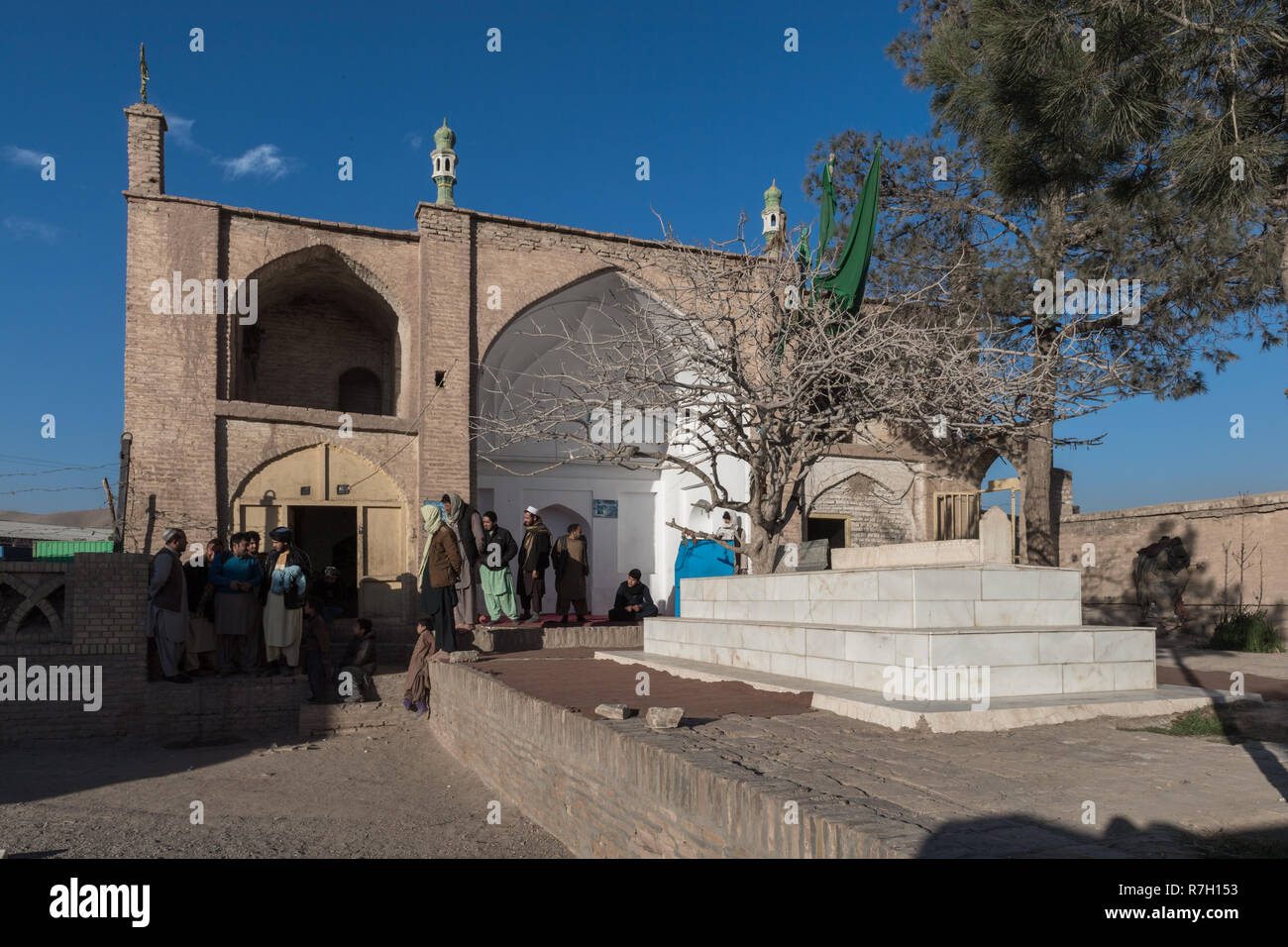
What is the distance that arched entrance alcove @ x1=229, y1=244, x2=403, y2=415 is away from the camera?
51.0ft

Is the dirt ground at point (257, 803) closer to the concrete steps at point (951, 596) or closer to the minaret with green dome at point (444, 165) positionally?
the concrete steps at point (951, 596)

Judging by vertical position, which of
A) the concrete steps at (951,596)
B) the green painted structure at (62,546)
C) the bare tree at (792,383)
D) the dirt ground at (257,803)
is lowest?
the dirt ground at (257,803)

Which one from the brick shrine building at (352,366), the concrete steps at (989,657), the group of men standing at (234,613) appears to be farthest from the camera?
the brick shrine building at (352,366)

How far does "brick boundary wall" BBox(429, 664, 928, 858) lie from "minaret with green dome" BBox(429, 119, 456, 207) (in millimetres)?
9448

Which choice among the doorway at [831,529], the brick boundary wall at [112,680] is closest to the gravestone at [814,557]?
the brick boundary wall at [112,680]

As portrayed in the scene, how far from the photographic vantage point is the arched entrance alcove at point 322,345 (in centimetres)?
1555

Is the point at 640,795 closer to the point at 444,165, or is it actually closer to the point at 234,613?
the point at 234,613

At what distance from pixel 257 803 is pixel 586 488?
12.1 meters

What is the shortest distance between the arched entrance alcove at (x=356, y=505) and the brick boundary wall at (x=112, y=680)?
14.3 feet

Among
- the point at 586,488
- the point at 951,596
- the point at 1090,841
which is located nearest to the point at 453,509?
the point at 951,596

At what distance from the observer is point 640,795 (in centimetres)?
445

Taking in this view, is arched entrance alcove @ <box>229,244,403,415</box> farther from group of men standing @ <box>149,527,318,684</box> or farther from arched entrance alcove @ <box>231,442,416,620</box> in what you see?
group of men standing @ <box>149,527,318,684</box>

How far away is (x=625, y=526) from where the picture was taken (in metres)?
19.2
